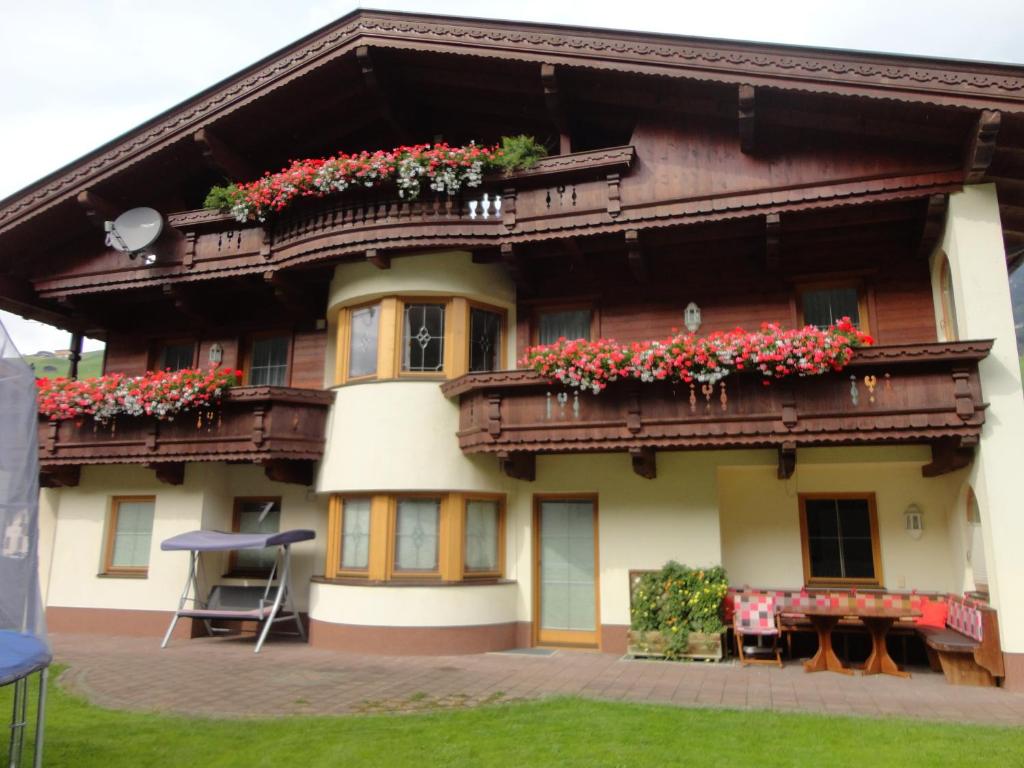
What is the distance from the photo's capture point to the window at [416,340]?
12.7m

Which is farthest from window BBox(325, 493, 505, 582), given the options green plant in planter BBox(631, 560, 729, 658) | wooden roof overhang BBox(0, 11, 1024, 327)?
wooden roof overhang BBox(0, 11, 1024, 327)

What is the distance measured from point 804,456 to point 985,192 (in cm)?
430

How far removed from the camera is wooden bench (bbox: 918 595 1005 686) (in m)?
9.11

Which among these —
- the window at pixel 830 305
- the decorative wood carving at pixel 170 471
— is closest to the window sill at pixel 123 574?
the decorative wood carving at pixel 170 471

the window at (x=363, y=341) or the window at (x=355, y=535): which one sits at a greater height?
the window at (x=363, y=341)

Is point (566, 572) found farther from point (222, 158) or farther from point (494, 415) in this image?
point (222, 158)

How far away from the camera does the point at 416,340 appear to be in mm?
12852

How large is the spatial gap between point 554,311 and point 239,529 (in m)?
7.19

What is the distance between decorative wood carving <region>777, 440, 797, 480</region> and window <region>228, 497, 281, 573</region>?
874 cm

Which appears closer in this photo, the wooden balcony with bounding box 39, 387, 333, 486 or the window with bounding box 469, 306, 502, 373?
the wooden balcony with bounding box 39, 387, 333, 486

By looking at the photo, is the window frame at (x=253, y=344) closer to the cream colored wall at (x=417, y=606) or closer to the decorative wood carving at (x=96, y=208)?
the decorative wood carving at (x=96, y=208)

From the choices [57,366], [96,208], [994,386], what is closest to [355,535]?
[96,208]

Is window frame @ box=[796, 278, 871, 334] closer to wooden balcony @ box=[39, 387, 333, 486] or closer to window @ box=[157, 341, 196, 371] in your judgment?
wooden balcony @ box=[39, 387, 333, 486]

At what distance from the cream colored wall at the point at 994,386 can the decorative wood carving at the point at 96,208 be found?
1412cm
